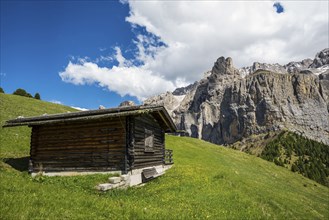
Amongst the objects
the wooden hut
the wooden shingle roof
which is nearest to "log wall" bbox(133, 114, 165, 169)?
the wooden hut

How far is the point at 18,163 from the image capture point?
84.1 ft

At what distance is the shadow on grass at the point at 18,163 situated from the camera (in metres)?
24.4

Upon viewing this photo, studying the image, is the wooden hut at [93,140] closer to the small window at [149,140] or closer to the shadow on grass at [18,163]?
the small window at [149,140]

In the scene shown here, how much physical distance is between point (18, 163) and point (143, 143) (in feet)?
40.2

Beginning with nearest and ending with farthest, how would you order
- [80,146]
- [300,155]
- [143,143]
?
[80,146], [143,143], [300,155]

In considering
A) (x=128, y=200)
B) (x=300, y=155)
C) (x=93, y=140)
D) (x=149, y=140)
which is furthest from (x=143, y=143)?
(x=300, y=155)

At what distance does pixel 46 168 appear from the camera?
2342 cm

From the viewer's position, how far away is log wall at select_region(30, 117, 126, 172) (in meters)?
21.2

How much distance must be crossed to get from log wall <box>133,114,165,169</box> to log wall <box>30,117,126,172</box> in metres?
1.47

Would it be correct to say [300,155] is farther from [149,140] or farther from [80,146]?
[80,146]

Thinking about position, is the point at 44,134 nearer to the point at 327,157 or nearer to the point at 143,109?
the point at 143,109

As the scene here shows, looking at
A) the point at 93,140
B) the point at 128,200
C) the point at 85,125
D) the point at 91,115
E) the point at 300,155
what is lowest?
the point at 300,155

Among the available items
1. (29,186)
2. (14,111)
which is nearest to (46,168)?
(29,186)

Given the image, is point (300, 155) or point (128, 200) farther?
point (300, 155)
